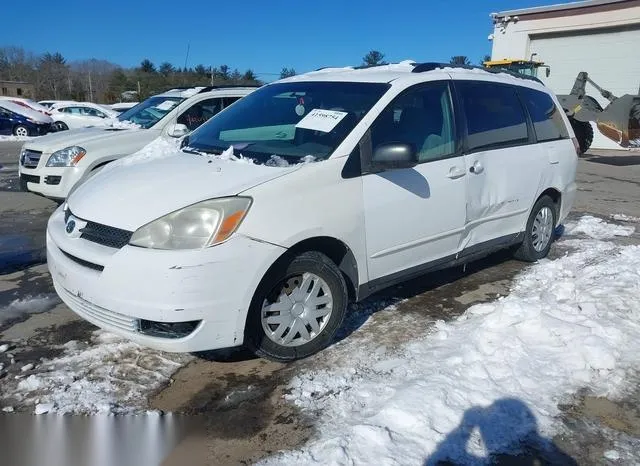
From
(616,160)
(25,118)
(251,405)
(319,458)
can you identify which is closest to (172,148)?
(251,405)

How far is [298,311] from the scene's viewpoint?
3.54 metres

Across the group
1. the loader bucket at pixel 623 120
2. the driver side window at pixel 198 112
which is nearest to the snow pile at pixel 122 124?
the driver side window at pixel 198 112

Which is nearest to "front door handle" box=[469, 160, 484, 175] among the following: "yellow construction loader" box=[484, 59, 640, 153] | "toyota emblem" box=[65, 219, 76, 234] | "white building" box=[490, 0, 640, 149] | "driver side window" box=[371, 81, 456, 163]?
"driver side window" box=[371, 81, 456, 163]

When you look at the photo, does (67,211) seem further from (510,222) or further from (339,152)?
(510,222)

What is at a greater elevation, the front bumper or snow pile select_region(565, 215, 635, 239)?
the front bumper

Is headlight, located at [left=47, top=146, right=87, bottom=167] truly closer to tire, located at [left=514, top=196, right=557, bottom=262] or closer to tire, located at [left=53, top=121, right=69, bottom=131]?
tire, located at [left=514, top=196, right=557, bottom=262]

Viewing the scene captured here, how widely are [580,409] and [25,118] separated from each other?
80.6 ft

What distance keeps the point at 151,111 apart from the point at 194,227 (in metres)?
5.59

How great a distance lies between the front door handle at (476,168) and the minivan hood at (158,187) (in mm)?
1621

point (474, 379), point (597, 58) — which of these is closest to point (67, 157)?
point (474, 379)

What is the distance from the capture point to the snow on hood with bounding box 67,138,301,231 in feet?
10.6

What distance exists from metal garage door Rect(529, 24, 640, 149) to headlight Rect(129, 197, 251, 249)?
775 inches

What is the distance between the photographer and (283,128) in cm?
410

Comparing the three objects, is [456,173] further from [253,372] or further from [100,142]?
[100,142]
